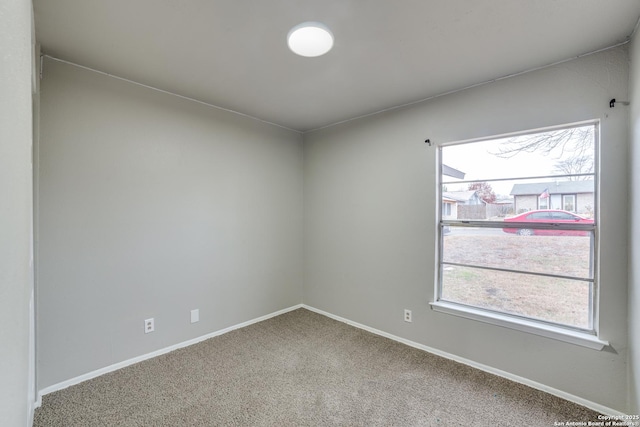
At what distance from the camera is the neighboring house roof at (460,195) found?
2512 mm

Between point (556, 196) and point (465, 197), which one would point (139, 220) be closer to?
point (465, 197)

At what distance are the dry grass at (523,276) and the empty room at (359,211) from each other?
1 cm

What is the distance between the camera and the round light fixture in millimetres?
1684

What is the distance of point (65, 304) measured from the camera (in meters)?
2.07

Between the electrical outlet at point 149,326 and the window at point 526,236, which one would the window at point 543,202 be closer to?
the window at point 526,236

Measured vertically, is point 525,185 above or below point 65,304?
above

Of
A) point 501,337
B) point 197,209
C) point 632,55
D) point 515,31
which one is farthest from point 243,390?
point 632,55

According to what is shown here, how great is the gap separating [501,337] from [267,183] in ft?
9.01

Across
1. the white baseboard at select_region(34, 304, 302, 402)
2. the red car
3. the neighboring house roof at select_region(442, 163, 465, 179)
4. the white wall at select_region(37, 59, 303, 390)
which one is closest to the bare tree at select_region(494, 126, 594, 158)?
the neighboring house roof at select_region(442, 163, 465, 179)

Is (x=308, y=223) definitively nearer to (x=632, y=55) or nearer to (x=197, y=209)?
(x=197, y=209)

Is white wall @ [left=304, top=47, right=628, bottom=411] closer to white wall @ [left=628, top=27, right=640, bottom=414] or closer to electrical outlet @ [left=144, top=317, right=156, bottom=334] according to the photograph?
white wall @ [left=628, top=27, right=640, bottom=414]

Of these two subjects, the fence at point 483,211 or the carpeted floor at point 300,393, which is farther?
the fence at point 483,211

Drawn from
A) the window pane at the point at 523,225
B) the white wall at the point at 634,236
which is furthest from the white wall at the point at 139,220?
the white wall at the point at 634,236

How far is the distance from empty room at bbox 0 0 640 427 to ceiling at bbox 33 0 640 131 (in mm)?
16
